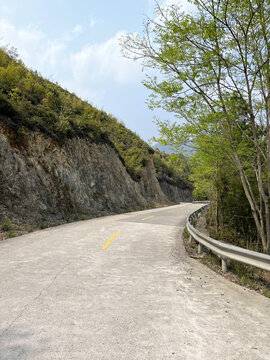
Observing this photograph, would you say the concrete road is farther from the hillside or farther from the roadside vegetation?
→ the roadside vegetation

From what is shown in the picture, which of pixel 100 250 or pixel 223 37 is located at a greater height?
pixel 223 37

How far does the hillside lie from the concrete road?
714cm

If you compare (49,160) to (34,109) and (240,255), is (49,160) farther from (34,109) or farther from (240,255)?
(240,255)

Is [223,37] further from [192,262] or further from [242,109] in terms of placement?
[192,262]

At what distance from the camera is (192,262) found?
7262 millimetres

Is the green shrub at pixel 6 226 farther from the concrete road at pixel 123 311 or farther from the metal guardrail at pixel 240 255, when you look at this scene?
the metal guardrail at pixel 240 255

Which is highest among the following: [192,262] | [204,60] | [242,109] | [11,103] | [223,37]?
[11,103]

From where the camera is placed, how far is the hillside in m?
13.9

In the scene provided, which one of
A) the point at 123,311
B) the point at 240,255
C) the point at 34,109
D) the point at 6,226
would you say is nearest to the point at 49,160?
the point at 34,109

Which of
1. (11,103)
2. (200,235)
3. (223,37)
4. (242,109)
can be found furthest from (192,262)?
(11,103)

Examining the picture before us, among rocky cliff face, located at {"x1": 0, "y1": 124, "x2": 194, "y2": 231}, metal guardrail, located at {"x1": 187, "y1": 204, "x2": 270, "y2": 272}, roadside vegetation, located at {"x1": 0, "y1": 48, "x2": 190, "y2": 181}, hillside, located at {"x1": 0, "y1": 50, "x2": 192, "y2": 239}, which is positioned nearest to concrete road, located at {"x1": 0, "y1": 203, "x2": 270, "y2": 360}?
metal guardrail, located at {"x1": 187, "y1": 204, "x2": 270, "y2": 272}

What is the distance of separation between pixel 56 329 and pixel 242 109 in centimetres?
917

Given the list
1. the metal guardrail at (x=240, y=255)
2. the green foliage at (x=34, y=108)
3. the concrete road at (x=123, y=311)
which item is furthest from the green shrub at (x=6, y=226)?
the metal guardrail at (x=240, y=255)

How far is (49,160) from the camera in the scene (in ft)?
57.3
